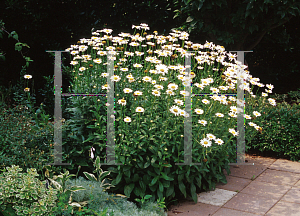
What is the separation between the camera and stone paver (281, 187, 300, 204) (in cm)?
330

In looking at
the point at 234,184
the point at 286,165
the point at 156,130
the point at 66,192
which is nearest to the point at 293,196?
the point at 234,184

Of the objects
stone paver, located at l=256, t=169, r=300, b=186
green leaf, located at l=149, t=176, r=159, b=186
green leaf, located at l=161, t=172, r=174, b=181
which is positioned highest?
green leaf, located at l=161, t=172, r=174, b=181

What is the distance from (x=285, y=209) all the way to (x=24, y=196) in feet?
7.65

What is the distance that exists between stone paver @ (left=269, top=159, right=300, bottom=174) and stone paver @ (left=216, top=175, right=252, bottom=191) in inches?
25.6

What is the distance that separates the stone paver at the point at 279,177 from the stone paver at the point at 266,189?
0.10m

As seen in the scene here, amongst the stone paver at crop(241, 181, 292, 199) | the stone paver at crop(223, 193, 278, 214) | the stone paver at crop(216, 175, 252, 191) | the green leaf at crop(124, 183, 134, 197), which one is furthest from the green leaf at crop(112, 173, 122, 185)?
the stone paver at crop(241, 181, 292, 199)

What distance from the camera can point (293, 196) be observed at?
338cm

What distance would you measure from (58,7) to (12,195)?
3623mm

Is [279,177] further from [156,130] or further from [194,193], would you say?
[156,130]

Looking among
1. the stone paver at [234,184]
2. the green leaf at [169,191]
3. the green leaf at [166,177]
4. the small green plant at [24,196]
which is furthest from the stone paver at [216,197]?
the small green plant at [24,196]

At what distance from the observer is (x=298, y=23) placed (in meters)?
6.47

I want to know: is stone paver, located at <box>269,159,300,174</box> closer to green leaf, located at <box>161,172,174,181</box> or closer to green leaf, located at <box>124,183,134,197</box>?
green leaf, located at <box>161,172,174,181</box>

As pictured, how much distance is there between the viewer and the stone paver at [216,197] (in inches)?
128

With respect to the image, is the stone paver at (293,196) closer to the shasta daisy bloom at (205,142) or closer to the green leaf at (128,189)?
the shasta daisy bloom at (205,142)
